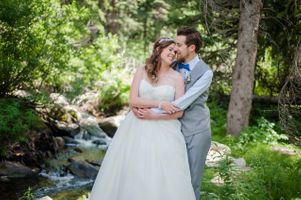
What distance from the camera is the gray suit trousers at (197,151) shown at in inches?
169

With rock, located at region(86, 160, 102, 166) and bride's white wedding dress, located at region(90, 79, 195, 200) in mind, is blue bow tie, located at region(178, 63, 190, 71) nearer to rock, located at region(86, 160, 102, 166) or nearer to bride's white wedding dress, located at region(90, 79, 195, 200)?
bride's white wedding dress, located at region(90, 79, 195, 200)

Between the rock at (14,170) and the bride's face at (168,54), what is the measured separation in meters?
5.37

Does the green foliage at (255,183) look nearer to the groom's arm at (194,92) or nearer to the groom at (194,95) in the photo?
the groom at (194,95)

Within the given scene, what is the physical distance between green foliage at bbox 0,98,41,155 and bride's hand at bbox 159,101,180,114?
14.8 ft

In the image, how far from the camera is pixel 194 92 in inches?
162

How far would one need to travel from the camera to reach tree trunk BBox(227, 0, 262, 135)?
908 centimetres

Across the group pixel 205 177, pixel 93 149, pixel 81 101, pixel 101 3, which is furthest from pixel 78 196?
pixel 101 3

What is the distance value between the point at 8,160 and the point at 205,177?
4.51 m

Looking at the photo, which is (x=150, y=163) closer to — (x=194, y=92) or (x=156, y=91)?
(x=156, y=91)

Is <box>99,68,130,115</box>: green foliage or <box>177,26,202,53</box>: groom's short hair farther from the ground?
<box>177,26,202,53</box>: groom's short hair

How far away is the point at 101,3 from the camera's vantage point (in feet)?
72.7

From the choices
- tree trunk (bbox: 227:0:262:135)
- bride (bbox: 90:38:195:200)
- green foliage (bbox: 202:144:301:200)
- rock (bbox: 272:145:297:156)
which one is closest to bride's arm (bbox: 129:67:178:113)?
bride (bbox: 90:38:195:200)

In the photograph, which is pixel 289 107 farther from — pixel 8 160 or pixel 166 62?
pixel 8 160

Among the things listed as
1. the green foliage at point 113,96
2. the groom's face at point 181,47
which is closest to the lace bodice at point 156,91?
the groom's face at point 181,47
